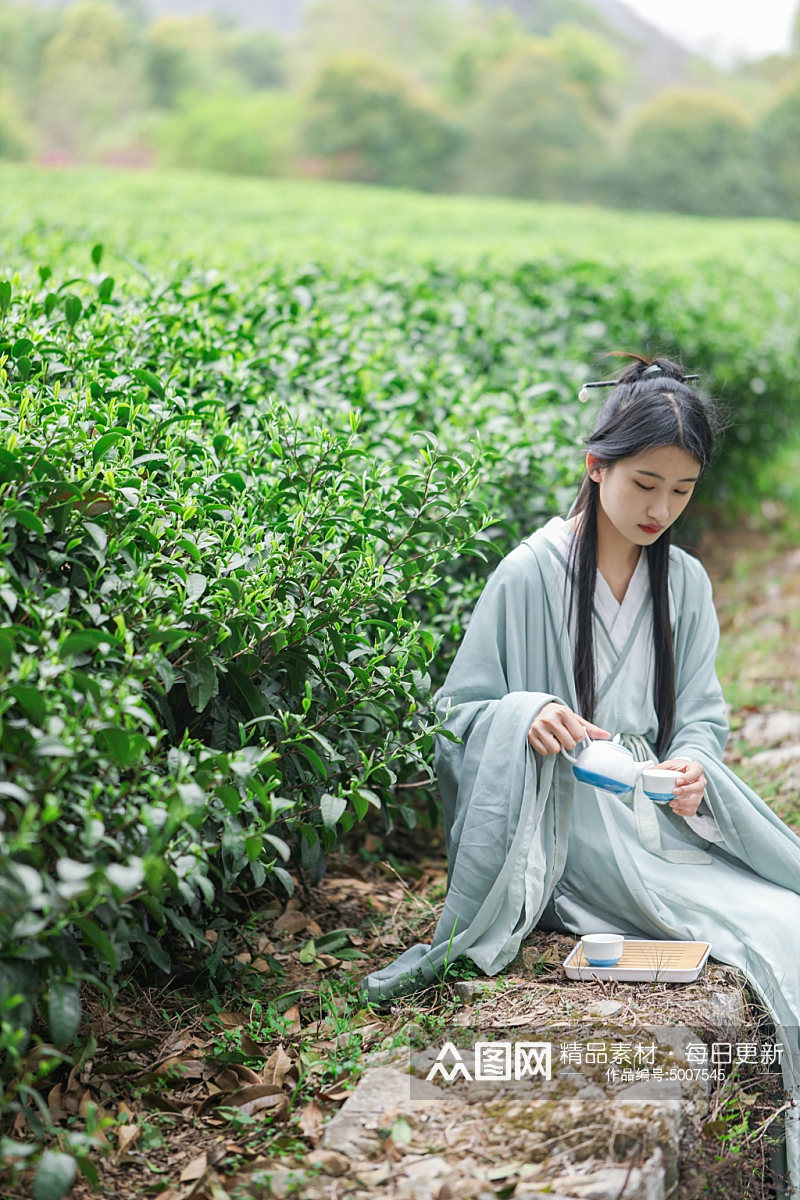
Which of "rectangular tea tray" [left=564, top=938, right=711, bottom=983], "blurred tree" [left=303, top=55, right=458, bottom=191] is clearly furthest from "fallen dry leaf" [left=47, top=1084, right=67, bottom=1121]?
"blurred tree" [left=303, top=55, right=458, bottom=191]

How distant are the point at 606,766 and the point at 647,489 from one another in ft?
1.97

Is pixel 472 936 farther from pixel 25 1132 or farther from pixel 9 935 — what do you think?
pixel 9 935

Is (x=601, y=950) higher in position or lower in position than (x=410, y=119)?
lower

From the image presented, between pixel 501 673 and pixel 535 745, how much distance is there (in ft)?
0.73

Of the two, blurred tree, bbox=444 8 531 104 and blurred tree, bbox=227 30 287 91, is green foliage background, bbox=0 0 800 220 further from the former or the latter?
blurred tree, bbox=227 30 287 91

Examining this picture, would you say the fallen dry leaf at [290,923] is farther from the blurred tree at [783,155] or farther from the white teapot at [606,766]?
the blurred tree at [783,155]

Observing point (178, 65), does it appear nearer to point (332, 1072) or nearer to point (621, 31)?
point (621, 31)

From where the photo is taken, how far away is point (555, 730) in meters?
2.37

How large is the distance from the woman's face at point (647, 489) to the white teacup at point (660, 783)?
0.51 m

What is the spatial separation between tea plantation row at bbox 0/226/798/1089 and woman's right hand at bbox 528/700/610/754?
0.85 feet

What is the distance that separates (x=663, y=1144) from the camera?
1889 mm

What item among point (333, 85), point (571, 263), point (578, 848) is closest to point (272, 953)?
point (578, 848)

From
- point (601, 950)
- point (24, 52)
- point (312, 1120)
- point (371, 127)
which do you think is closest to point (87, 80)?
point (24, 52)

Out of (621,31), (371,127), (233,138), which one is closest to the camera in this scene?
(371,127)
